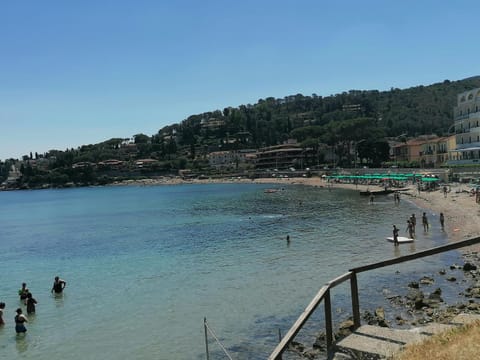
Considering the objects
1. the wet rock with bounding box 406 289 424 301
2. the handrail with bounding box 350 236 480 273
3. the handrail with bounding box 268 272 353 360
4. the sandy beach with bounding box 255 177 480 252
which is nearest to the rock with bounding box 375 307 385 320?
the wet rock with bounding box 406 289 424 301

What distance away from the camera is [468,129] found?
3364 inches

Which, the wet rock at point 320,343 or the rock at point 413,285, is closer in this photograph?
the wet rock at point 320,343

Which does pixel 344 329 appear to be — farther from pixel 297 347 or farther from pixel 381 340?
pixel 381 340

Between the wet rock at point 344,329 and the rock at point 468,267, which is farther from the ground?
the wet rock at point 344,329

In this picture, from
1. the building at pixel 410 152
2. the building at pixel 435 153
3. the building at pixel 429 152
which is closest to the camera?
the building at pixel 429 152

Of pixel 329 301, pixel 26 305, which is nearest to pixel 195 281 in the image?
pixel 26 305

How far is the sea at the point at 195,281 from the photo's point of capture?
18266 millimetres

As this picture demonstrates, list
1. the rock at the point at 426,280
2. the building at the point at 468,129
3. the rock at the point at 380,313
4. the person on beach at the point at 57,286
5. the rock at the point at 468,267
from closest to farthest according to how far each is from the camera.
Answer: the rock at the point at 380,313, the rock at the point at 426,280, the rock at the point at 468,267, the person on beach at the point at 57,286, the building at the point at 468,129

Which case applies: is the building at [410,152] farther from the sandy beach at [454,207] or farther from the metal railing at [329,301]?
the metal railing at [329,301]

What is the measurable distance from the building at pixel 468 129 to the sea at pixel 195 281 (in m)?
32.8

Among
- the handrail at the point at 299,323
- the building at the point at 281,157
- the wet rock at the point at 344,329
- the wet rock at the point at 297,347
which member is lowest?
the wet rock at the point at 297,347

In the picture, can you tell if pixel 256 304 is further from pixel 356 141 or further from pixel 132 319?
pixel 356 141

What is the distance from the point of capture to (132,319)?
2114 centimetres

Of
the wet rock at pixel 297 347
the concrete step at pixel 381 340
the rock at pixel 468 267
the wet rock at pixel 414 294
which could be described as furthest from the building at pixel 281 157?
the concrete step at pixel 381 340
